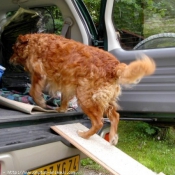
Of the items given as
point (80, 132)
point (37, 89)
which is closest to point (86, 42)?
point (37, 89)

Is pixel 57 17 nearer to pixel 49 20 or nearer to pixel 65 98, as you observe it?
pixel 49 20

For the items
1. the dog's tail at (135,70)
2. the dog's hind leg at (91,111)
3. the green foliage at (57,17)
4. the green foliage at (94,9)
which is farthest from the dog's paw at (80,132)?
the green foliage at (57,17)

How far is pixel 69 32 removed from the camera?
3799 millimetres

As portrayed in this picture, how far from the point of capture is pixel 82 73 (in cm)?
281

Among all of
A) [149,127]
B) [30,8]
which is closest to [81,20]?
[30,8]

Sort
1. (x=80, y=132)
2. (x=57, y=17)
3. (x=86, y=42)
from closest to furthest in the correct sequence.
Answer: (x=80, y=132)
(x=86, y=42)
(x=57, y=17)

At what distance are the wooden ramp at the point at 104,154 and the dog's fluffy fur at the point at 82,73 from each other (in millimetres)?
112

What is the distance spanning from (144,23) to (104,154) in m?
1.49

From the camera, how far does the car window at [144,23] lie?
3092mm

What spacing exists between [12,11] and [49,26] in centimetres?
81

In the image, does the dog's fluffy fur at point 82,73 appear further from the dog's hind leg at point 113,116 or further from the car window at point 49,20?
the car window at point 49,20

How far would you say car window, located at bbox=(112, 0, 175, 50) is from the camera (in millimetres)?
3092

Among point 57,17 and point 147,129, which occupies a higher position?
point 57,17

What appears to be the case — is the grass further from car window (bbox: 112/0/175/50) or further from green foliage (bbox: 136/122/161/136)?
car window (bbox: 112/0/175/50)
